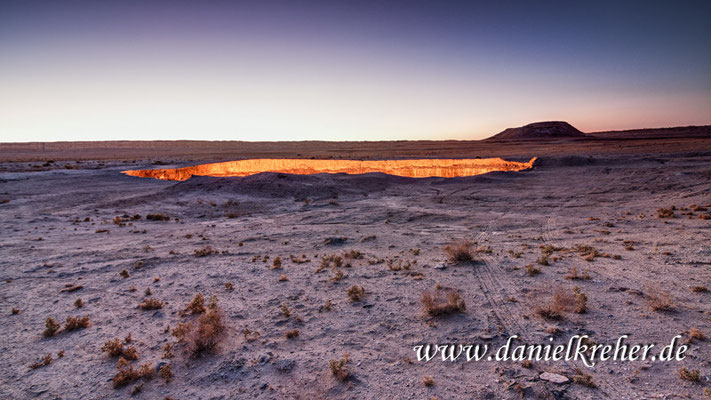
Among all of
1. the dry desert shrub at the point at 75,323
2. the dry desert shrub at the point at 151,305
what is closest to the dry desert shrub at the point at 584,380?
the dry desert shrub at the point at 151,305

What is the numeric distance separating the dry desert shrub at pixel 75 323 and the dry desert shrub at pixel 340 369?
4157 mm

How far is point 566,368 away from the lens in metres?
4.61

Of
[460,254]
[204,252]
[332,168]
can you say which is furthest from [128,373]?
[332,168]

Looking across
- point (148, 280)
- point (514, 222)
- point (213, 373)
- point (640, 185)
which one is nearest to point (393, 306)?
point (213, 373)

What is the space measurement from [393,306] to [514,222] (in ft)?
32.7

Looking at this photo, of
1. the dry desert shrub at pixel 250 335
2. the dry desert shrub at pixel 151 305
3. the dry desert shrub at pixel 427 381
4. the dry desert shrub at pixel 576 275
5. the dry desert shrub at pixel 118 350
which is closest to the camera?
the dry desert shrub at pixel 427 381

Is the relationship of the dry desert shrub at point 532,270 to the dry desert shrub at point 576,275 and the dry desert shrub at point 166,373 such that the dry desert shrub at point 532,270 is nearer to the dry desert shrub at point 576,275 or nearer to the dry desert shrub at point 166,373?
the dry desert shrub at point 576,275

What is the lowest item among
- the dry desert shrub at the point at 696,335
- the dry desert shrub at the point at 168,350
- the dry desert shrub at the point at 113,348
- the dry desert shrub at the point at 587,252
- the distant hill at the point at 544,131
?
the dry desert shrub at the point at 168,350

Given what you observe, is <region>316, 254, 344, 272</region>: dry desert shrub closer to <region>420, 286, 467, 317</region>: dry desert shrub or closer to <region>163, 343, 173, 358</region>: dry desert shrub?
<region>420, 286, 467, 317</region>: dry desert shrub

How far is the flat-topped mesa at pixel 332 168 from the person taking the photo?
3155 centimetres

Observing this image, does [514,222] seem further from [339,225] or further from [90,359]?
[90,359]

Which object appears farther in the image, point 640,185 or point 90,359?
point 640,185

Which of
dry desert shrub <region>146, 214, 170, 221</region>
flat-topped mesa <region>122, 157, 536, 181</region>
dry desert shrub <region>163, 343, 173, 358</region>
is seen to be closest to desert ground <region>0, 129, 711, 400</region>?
dry desert shrub <region>163, 343, 173, 358</region>

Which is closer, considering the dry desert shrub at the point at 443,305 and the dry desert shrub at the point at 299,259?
the dry desert shrub at the point at 443,305
